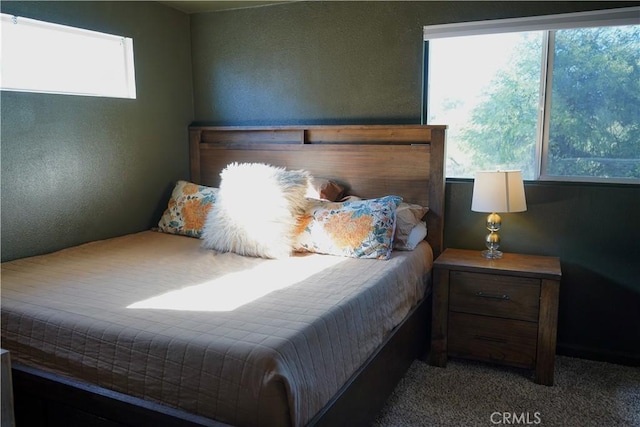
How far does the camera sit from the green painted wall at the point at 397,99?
2.76 meters

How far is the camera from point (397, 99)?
3143mm

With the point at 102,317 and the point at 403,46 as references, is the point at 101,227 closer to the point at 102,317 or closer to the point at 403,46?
the point at 102,317

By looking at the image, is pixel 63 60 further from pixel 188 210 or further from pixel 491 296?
pixel 491 296

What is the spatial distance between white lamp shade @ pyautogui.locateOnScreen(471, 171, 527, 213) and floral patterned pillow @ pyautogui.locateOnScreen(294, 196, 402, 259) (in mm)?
467

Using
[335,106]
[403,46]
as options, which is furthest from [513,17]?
[335,106]

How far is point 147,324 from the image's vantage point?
66.9 inches

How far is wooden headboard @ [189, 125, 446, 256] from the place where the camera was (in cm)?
303

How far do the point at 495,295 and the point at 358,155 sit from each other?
1190 mm

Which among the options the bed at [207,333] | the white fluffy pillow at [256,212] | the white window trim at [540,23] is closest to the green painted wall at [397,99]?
the white window trim at [540,23]

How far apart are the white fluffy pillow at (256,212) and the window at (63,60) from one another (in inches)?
39.1

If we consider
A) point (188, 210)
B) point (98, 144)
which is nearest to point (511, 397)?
point (188, 210)

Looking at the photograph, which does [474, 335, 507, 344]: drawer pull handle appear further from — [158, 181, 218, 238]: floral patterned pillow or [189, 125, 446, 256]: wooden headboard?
[158, 181, 218, 238]: floral patterned pillow

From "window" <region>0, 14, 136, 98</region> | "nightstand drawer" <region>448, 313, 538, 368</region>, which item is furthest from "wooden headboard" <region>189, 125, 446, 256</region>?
"window" <region>0, 14, 136, 98</region>

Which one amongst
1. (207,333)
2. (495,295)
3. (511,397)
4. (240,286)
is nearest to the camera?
(207,333)
